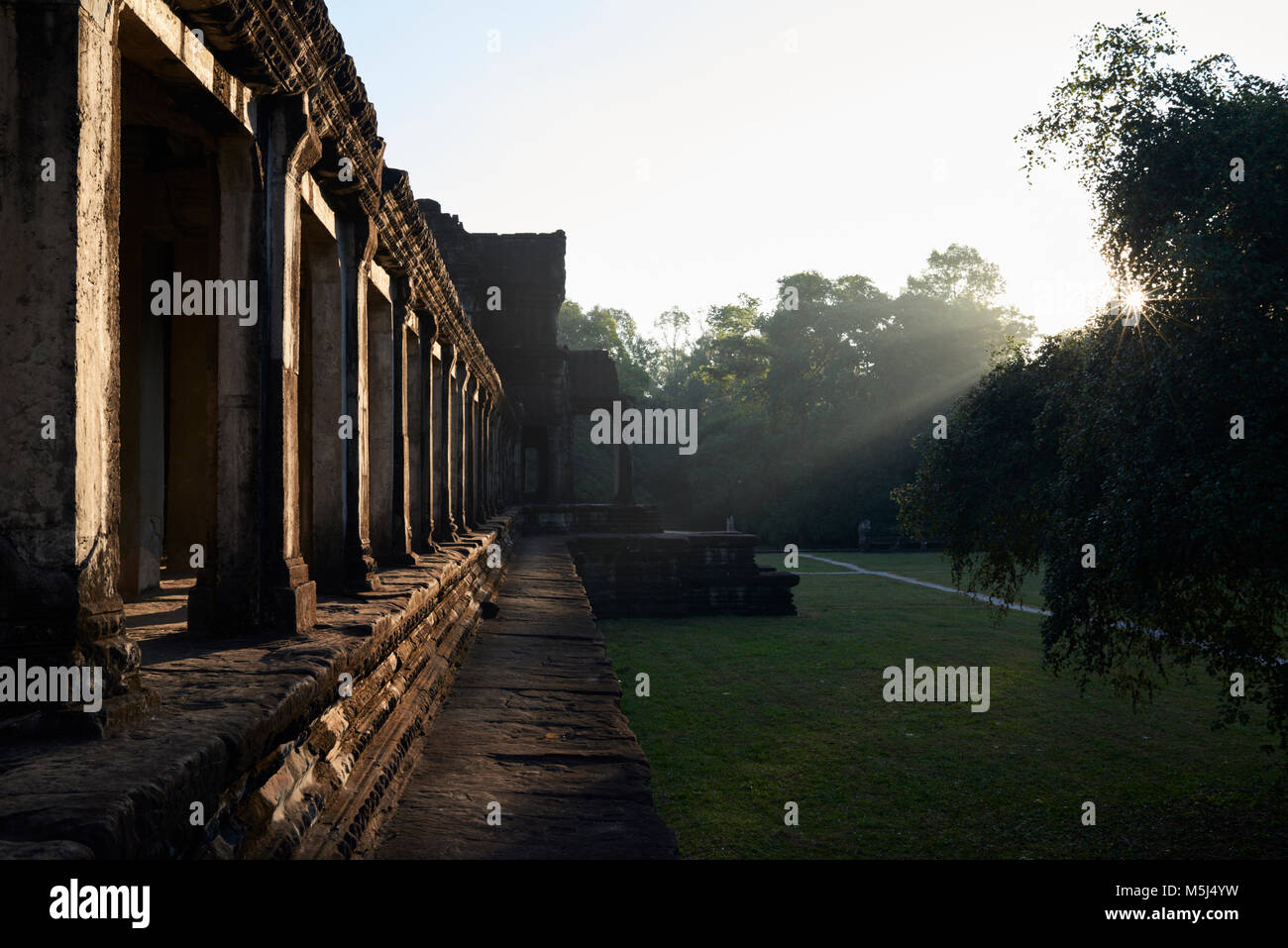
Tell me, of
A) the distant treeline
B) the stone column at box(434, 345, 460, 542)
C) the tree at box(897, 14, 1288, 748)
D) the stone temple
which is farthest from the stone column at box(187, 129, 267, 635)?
the distant treeline

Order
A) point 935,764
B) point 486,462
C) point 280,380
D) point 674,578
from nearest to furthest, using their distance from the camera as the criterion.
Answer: point 280,380 < point 935,764 < point 486,462 < point 674,578

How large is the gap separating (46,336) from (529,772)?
6.59ft

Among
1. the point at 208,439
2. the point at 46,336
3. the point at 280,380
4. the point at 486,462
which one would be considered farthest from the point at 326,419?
the point at 486,462

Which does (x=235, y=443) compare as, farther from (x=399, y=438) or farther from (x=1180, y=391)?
(x=1180, y=391)

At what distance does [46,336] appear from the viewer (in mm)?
1822

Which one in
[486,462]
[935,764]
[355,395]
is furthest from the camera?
[486,462]

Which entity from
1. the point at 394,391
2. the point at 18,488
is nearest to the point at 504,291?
the point at 394,391

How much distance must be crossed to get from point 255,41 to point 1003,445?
26.8ft

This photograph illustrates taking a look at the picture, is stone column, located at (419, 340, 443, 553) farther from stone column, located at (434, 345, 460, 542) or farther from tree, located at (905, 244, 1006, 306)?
tree, located at (905, 244, 1006, 306)

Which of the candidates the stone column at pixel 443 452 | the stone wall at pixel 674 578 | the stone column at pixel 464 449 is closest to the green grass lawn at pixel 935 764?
the stone column at pixel 443 452

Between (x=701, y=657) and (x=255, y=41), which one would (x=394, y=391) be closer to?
(x=255, y=41)

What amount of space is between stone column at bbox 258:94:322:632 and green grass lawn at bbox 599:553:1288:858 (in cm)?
246

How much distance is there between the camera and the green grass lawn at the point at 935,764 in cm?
494
